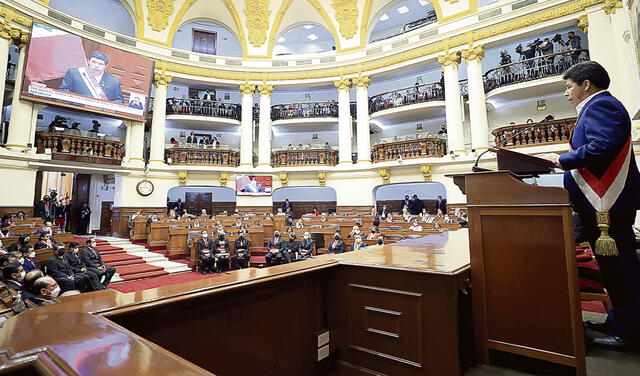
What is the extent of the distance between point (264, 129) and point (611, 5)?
1243 centimetres

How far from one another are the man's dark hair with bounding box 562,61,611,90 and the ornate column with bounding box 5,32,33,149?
13295mm

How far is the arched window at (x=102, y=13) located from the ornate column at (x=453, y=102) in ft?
43.1

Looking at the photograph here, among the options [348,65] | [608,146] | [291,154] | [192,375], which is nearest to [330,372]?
[192,375]

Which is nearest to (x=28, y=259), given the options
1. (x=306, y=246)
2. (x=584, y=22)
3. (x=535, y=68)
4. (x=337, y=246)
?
(x=306, y=246)

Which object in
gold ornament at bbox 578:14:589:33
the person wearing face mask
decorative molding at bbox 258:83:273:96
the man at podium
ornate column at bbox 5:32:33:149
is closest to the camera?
the man at podium

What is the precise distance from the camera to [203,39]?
1561 centimetres

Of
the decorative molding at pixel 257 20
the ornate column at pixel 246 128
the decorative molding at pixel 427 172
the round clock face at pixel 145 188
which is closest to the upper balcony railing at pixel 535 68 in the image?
the decorative molding at pixel 427 172

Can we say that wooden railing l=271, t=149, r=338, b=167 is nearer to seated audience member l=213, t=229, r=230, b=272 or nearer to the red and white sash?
seated audience member l=213, t=229, r=230, b=272

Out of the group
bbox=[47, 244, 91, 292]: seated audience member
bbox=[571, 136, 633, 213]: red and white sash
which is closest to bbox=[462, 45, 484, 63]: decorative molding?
bbox=[571, 136, 633, 213]: red and white sash

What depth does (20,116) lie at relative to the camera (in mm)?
9430

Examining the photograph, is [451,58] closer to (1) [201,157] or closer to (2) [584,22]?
(2) [584,22]

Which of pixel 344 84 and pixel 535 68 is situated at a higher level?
pixel 344 84

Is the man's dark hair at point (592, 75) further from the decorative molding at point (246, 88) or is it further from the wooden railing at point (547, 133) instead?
the decorative molding at point (246, 88)

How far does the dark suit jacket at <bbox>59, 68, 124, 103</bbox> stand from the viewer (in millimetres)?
10031
